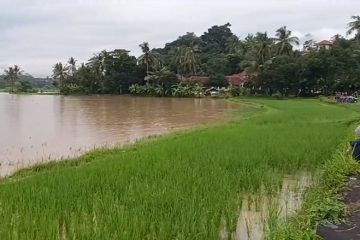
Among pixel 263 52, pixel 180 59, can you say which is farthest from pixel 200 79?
pixel 263 52

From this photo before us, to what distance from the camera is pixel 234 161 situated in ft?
23.9

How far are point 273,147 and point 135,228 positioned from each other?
221 inches

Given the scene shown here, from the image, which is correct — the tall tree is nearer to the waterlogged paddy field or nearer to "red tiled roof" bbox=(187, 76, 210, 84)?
"red tiled roof" bbox=(187, 76, 210, 84)

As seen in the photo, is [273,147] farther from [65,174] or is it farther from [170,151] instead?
[65,174]

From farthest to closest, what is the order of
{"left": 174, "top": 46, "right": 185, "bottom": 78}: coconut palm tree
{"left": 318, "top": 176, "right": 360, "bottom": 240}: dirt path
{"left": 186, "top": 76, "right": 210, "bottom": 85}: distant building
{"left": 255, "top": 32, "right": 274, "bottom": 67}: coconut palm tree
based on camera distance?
1. {"left": 174, "top": 46, "right": 185, "bottom": 78}: coconut palm tree
2. {"left": 186, "top": 76, "right": 210, "bottom": 85}: distant building
3. {"left": 255, "top": 32, "right": 274, "bottom": 67}: coconut palm tree
4. {"left": 318, "top": 176, "right": 360, "bottom": 240}: dirt path

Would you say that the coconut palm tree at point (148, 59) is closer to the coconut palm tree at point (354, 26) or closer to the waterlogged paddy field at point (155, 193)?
the coconut palm tree at point (354, 26)

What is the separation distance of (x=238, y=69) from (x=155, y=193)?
173ft

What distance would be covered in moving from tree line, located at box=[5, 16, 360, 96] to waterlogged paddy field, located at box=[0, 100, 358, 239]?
29.1m

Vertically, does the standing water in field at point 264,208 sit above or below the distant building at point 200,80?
below

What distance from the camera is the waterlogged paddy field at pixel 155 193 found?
12.5 feet

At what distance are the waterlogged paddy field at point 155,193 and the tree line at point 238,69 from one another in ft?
95.5

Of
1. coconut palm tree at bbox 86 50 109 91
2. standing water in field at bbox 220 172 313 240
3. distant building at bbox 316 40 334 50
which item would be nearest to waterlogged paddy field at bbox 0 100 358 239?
standing water in field at bbox 220 172 313 240

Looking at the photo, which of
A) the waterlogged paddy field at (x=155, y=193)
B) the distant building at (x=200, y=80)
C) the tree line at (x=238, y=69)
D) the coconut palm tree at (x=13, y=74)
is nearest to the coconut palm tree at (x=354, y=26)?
the tree line at (x=238, y=69)

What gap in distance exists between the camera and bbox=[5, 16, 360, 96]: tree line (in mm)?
37031
